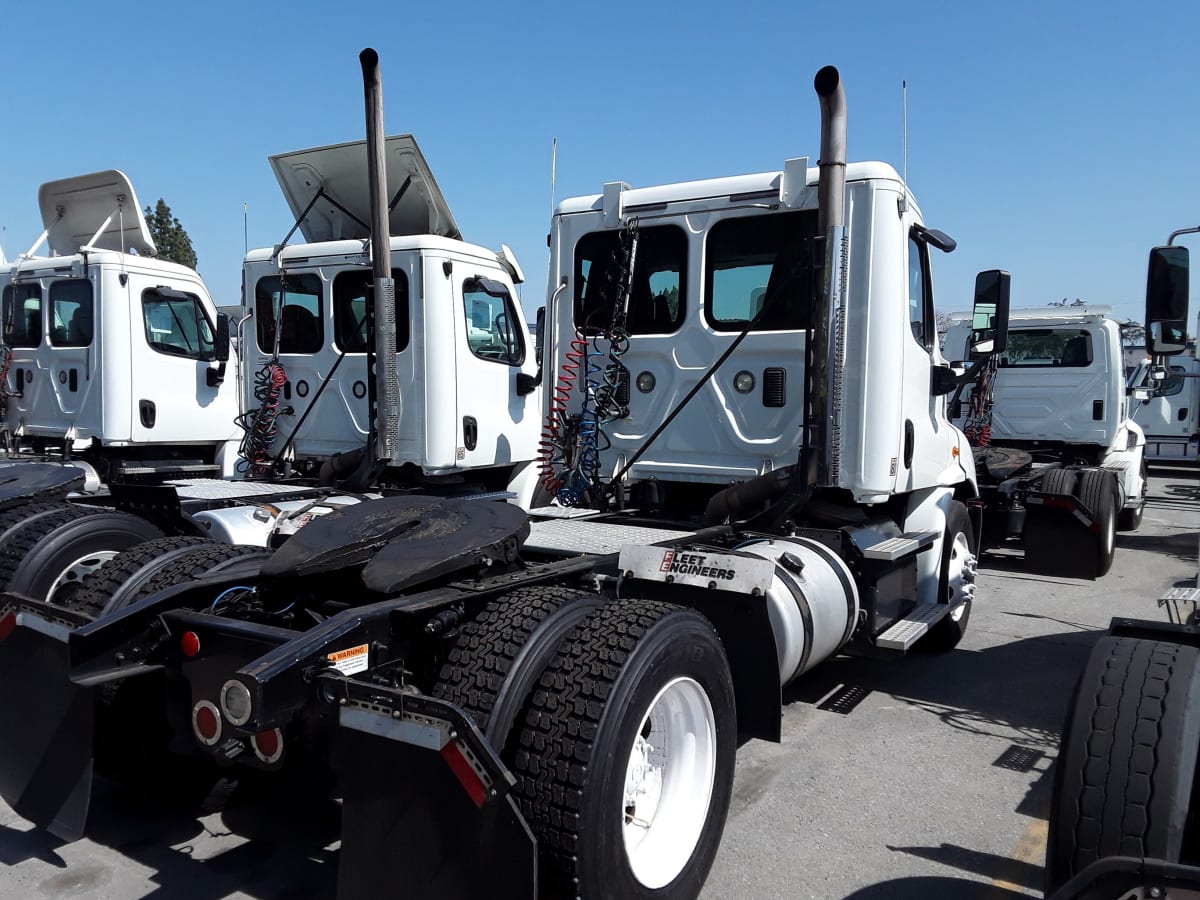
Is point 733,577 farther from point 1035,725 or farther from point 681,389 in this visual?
point 1035,725

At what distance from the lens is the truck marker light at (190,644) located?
2.87 m

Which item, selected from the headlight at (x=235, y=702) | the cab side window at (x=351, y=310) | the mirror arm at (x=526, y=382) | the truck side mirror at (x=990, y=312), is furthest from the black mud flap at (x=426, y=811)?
the mirror arm at (x=526, y=382)

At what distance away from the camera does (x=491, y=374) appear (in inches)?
292

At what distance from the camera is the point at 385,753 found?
7.77 ft

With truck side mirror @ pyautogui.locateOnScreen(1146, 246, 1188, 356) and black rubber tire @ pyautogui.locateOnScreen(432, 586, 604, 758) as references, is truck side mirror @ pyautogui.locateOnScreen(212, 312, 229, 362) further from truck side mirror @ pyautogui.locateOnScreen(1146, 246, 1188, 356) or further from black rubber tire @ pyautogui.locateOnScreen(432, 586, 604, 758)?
truck side mirror @ pyautogui.locateOnScreen(1146, 246, 1188, 356)

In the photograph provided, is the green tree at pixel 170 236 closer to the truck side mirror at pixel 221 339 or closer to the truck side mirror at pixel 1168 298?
the truck side mirror at pixel 221 339

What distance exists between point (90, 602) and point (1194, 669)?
3.68 metres

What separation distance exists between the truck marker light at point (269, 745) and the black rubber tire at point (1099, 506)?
756 cm

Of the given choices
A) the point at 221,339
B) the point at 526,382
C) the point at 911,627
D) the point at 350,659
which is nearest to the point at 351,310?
the point at 526,382

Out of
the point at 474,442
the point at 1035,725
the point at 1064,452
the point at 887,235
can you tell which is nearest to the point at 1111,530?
the point at 1064,452

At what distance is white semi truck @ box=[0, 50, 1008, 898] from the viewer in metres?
2.47

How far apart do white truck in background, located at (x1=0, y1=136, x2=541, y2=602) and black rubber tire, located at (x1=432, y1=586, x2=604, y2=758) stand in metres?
2.75

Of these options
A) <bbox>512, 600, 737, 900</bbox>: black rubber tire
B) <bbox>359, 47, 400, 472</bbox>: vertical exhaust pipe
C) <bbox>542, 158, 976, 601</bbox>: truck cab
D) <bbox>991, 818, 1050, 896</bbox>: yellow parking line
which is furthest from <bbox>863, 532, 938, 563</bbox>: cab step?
<bbox>359, 47, 400, 472</bbox>: vertical exhaust pipe

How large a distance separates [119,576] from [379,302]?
327cm
